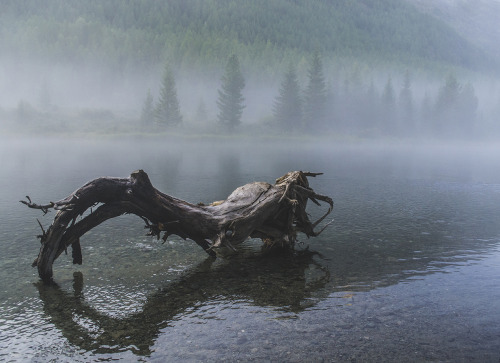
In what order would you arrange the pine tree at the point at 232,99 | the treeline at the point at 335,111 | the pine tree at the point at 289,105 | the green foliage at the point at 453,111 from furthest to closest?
the green foliage at the point at 453,111
the pine tree at the point at 289,105
the treeline at the point at 335,111
the pine tree at the point at 232,99

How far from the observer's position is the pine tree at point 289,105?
14012 centimetres

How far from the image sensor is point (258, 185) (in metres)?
14.8

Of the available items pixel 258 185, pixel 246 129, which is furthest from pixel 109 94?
pixel 258 185

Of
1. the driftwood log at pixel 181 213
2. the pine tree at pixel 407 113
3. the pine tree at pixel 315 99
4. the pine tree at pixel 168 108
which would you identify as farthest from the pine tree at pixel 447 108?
the driftwood log at pixel 181 213

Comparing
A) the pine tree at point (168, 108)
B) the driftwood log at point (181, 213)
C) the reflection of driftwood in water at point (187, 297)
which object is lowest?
the reflection of driftwood in water at point (187, 297)

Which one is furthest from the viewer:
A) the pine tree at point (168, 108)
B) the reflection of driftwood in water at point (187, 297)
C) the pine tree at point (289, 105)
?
the pine tree at point (289, 105)

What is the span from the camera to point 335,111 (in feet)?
529

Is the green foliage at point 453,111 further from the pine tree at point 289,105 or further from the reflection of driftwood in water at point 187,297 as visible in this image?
the reflection of driftwood in water at point 187,297

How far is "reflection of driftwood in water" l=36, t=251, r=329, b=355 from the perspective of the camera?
8.64 metres

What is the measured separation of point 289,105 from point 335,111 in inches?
1116

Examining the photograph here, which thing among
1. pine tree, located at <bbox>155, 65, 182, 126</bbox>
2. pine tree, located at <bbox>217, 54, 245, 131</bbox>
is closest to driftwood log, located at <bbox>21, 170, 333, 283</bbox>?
pine tree, located at <bbox>155, 65, 182, 126</bbox>

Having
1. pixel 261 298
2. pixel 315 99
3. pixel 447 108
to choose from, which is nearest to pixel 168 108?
pixel 315 99

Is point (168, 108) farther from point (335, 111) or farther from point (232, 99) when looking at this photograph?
point (335, 111)

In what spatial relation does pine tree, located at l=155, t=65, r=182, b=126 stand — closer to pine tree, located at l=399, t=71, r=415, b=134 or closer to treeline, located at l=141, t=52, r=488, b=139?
treeline, located at l=141, t=52, r=488, b=139
